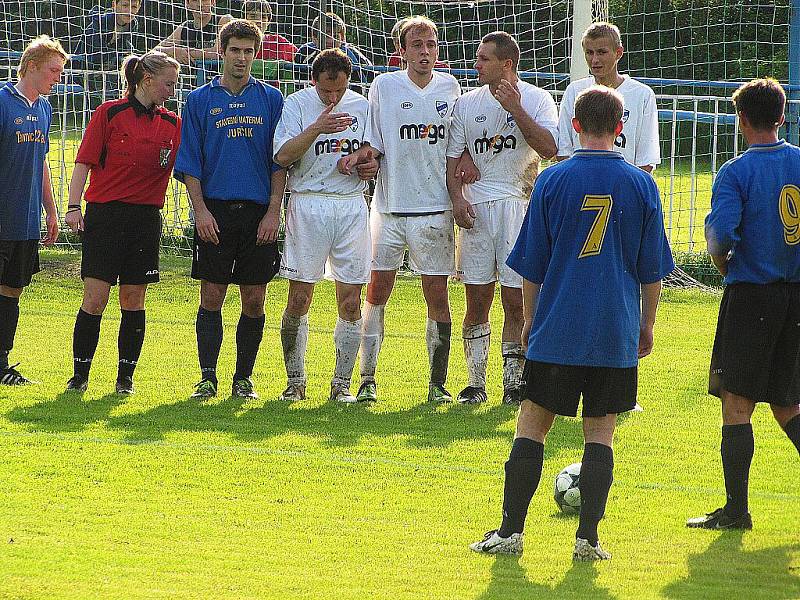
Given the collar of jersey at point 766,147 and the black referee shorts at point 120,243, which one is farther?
the black referee shorts at point 120,243

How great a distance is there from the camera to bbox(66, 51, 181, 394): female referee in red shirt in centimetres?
763

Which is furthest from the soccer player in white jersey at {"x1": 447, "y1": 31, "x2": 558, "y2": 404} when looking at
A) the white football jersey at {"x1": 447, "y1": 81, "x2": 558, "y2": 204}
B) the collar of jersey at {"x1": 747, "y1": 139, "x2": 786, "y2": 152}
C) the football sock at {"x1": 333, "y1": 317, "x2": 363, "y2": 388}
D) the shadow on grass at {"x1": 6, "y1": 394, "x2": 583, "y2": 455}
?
the collar of jersey at {"x1": 747, "y1": 139, "x2": 786, "y2": 152}

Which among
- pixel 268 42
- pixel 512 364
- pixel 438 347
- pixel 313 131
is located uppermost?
pixel 268 42

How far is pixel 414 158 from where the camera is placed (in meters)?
7.71

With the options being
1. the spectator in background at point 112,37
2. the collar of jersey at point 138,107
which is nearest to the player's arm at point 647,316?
the collar of jersey at point 138,107

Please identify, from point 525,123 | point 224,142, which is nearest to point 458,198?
point 525,123

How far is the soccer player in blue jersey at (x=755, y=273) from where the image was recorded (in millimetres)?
4996

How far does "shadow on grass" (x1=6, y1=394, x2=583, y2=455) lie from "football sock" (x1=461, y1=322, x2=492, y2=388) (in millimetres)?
248

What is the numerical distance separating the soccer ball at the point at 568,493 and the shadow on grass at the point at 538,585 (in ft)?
2.33

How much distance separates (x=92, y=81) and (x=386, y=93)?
363 inches

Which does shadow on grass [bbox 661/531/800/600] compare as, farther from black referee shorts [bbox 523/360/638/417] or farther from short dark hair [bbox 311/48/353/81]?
short dark hair [bbox 311/48/353/81]

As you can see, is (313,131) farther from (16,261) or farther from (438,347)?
(16,261)

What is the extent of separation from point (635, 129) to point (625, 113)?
0.38 feet

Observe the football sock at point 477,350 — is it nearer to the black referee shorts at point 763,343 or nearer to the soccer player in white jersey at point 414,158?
the soccer player in white jersey at point 414,158
